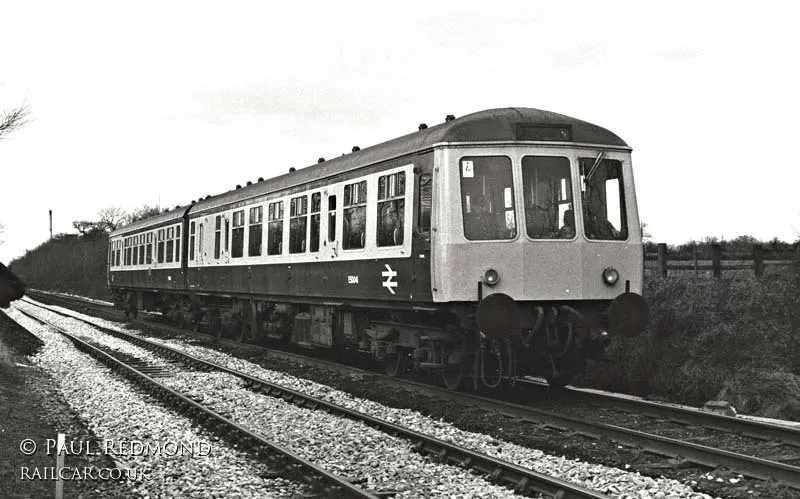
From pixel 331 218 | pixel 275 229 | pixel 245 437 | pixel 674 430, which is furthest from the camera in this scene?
pixel 275 229

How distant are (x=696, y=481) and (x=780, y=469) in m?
0.64

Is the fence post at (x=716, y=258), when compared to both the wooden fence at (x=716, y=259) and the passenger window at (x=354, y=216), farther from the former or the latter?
the passenger window at (x=354, y=216)

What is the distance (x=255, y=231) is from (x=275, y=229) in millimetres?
1311

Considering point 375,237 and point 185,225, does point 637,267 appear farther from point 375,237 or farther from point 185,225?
point 185,225

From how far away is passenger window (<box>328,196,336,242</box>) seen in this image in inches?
542

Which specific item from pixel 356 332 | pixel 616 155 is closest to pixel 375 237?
pixel 356 332

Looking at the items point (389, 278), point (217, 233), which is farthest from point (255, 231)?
point (389, 278)

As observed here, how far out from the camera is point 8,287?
20.4 feet

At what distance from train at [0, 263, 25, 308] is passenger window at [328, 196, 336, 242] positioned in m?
7.57

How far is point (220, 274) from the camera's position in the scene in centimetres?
2020

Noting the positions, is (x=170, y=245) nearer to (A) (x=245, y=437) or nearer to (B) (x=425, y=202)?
(B) (x=425, y=202)

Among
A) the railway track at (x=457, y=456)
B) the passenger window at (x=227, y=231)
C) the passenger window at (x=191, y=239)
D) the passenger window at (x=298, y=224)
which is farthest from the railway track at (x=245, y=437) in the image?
the passenger window at (x=191, y=239)

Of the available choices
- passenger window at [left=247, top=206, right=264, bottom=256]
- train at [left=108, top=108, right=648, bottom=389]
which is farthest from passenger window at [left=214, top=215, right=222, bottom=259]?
train at [left=108, top=108, right=648, bottom=389]

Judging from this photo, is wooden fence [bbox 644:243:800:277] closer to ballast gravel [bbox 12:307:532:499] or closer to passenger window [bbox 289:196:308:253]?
passenger window [bbox 289:196:308:253]
